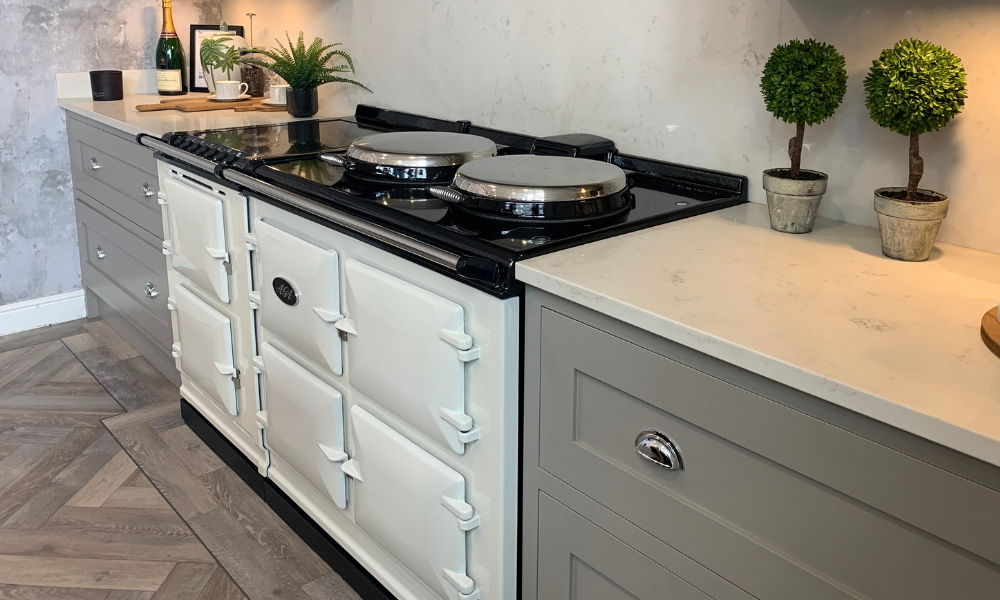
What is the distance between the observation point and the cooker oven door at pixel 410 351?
4.27ft

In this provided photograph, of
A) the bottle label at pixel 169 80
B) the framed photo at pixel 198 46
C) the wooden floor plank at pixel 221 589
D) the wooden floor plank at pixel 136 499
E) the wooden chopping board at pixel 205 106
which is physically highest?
the framed photo at pixel 198 46

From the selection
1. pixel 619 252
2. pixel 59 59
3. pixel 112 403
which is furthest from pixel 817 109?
pixel 59 59

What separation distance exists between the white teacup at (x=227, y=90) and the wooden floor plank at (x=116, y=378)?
1.01m

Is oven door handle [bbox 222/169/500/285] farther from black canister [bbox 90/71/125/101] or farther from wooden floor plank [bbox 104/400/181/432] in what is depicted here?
black canister [bbox 90/71/125/101]

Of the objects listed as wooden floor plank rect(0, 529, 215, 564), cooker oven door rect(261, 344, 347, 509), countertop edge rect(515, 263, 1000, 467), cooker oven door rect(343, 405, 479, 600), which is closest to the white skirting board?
wooden floor plank rect(0, 529, 215, 564)

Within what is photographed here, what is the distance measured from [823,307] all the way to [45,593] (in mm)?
1717

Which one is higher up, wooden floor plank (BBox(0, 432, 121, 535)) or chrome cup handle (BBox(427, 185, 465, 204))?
chrome cup handle (BBox(427, 185, 465, 204))

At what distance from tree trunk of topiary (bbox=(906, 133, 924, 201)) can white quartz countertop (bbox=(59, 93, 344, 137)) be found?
1.85 metres

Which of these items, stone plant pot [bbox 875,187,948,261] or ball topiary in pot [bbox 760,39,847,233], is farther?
ball topiary in pot [bbox 760,39,847,233]

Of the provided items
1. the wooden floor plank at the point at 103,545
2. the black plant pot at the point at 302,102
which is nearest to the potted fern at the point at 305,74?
the black plant pot at the point at 302,102

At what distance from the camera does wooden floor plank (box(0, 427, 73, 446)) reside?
244 cm

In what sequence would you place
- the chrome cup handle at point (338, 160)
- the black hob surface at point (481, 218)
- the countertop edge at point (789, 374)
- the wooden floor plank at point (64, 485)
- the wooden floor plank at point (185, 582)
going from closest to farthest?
the countertop edge at point (789, 374)
the black hob surface at point (481, 218)
the chrome cup handle at point (338, 160)
the wooden floor plank at point (185, 582)
the wooden floor plank at point (64, 485)

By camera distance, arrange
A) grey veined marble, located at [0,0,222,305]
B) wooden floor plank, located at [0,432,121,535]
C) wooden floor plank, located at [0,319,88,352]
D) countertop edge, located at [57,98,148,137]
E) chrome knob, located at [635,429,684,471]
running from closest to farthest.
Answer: chrome knob, located at [635,429,684,471] → wooden floor plank, located at [0,432,121,535] → countertop edge, located at [57,98,148,137] → grey veined marble, located at [0,0,222,305] → wooden floor plank, located at [0,319,88,352]

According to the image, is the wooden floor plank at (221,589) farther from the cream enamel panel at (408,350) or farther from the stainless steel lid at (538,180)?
the stainless steel lid at (538,180)
